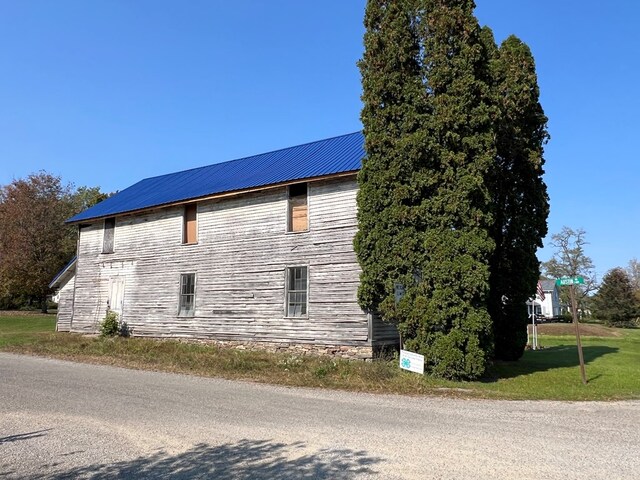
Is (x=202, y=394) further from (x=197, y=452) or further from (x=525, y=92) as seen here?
(x=525, y=92)

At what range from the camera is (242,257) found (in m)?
19.8

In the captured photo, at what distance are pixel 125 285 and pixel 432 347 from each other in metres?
16.1

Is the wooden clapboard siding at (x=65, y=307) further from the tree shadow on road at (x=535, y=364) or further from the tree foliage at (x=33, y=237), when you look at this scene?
the tree shadow on road at (x=535, y=364)

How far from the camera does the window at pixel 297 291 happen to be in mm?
18047

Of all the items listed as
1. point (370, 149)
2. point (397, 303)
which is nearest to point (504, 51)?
point (370, 149)

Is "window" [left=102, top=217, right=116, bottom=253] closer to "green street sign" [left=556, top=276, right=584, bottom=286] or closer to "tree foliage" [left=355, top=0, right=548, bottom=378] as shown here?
"tree foliage" [left=355, top=0, right=548, bottom=378]

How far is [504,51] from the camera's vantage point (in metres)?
17.3

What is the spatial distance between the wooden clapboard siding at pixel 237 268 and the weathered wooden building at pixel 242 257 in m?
0.04

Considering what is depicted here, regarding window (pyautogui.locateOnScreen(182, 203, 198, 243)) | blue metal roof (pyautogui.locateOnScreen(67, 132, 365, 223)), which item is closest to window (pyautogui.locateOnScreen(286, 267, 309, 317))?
blue metal roof (pyautogui.locateOnScreen(67, 132, 365, 223))

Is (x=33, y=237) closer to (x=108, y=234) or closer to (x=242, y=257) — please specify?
(x=108, y=234)

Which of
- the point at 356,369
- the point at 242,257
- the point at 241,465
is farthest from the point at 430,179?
the point at 241,465

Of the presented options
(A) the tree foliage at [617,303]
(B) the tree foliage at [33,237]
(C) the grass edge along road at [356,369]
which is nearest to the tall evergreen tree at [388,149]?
(C) the grass edge along road at [356,369]

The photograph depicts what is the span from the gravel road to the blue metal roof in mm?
9386

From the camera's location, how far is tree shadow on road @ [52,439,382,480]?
5230 mm
